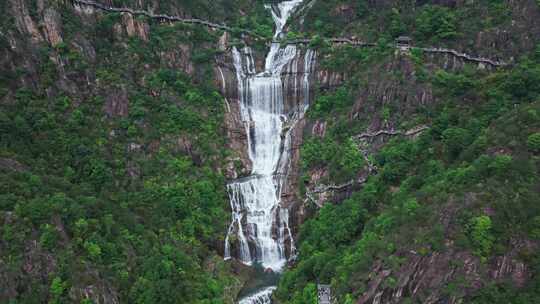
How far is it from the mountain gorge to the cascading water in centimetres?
22

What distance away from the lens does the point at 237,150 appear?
5241 cm

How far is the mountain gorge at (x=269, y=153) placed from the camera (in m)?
29.8

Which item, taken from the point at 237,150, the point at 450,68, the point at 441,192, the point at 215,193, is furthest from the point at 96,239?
the point at 450,68

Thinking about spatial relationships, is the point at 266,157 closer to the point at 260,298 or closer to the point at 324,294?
the point at 260,298

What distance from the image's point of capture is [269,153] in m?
53.2

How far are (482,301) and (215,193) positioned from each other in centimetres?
2722

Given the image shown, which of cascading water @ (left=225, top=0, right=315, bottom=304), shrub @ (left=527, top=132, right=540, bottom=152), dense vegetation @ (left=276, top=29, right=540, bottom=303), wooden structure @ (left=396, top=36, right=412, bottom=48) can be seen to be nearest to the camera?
dense vegetation @ (left=276, top=29, right=540, bottom=303)

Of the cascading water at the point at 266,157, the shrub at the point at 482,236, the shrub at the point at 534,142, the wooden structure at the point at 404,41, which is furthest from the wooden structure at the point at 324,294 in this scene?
the wooden structure at the point at 404,41

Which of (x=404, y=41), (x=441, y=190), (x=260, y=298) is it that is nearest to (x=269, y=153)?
(x=260, y=298)

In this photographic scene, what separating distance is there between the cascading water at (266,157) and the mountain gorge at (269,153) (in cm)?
22

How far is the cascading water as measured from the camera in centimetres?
4428

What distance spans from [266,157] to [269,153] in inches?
24.7

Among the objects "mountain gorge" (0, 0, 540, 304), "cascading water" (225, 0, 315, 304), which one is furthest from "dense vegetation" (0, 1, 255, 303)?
"cascading water" (225, 0, 315, 304)

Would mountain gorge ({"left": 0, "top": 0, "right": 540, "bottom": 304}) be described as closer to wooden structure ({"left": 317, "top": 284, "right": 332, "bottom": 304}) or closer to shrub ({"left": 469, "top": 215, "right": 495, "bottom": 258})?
shrub ({"left": 469, "top": 215, "right": 495, "bottom": 258})
